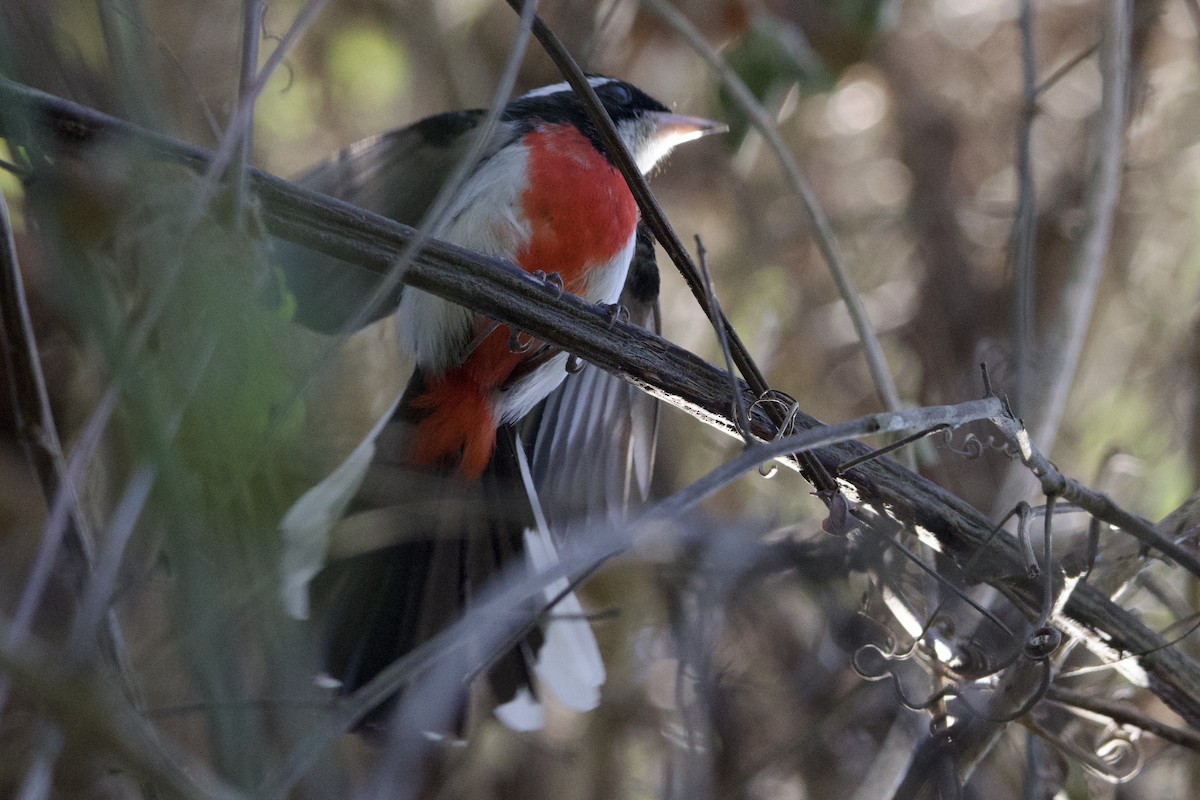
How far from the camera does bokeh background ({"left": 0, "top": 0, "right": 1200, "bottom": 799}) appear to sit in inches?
40.7

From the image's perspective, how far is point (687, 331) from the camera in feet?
10.2

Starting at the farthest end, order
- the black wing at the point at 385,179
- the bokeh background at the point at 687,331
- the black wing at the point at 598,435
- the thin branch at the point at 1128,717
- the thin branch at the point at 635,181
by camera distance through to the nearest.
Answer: the black wing at the point at 598,435 → the black wing at the point at 385,179 → the thin branch at the point at 1128,717 → the thin branch at the point at 635,181 → the bokeh background at the point at 687,331

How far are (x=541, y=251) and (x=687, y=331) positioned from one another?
1.00 meters

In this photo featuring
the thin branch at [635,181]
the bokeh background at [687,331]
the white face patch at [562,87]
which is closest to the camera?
the bokeh background at [687,331]

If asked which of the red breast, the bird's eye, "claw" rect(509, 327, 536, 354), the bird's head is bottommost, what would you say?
"claw" rect(509, 327, 536, 354)

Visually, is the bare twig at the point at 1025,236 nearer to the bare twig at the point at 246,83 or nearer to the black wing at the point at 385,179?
the black wing at the point at 385,179

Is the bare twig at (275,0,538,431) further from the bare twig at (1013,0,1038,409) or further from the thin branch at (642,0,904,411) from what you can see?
the bare twig at (1013,0,1038,409)

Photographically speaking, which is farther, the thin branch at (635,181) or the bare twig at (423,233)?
the thin branch at (635,181)

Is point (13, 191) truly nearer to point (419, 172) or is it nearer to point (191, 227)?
point (419, 172)

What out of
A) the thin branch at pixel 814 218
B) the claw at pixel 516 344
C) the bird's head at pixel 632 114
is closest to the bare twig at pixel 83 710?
the claw at pixel 516 344

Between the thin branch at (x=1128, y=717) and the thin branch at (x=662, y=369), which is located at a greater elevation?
the thin branch at (x=662, y=369)

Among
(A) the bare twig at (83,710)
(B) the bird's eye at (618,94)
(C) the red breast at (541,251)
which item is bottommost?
(A) the bare twig at (83,710)

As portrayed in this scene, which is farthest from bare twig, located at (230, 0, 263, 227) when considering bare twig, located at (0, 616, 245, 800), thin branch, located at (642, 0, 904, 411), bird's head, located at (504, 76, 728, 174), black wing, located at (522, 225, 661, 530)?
bird's head, located at (504, 76, 728, 174)

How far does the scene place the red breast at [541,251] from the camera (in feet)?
7.18
